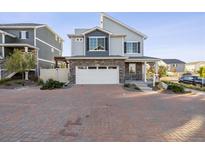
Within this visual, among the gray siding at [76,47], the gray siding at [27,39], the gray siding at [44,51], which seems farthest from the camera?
the gray siding at [44,51]

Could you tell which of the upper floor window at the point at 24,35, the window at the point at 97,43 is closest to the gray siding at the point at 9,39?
the upper floor window at the point at 24,35

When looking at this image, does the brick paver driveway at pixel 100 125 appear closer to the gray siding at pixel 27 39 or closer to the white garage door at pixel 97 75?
the white garage door at pixel 97 75

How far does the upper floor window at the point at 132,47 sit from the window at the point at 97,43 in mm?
3326

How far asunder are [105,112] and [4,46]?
79.9 feet

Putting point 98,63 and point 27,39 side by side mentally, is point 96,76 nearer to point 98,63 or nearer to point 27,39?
point 98,63

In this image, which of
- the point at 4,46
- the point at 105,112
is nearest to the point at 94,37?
the point at 4,46

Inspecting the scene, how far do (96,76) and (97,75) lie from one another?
16cm

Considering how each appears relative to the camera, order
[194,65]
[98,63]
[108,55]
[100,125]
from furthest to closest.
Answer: [194,65] → [108,55] → [98,63] → [100,125]

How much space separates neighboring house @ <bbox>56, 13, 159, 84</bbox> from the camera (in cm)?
2623

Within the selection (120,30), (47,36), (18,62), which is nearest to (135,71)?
(120,30)

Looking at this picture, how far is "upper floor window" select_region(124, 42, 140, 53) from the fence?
7982 mm

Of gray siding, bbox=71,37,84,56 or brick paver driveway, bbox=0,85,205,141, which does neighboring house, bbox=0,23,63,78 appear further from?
brick paver driveway, bbox=0,85,205,141

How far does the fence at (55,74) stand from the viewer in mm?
28562

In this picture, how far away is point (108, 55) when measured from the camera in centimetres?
2736
